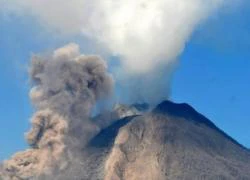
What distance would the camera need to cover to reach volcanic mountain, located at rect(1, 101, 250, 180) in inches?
5945

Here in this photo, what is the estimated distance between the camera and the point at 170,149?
6334 inches

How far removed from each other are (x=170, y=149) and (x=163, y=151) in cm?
224

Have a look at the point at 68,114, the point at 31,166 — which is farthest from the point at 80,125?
the point at 31,166

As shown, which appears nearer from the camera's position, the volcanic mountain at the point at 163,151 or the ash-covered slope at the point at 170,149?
the ash-covered slope at the point at 170,149

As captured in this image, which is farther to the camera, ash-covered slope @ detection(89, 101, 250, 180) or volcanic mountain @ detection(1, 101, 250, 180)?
volcanic mountain @ detection(1, 101, 250, 180)

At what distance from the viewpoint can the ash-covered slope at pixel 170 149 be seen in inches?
5940

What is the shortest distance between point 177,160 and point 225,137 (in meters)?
27.8

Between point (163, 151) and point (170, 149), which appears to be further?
point (170, 149)

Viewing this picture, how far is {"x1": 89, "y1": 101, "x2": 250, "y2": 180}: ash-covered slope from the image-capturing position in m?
151

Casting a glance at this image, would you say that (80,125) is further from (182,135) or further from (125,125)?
(182,135)

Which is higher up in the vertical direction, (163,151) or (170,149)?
(170,149)

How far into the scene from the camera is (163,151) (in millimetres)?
159875

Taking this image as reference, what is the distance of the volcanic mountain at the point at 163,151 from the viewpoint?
151 metres

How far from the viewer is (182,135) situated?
166000mm
